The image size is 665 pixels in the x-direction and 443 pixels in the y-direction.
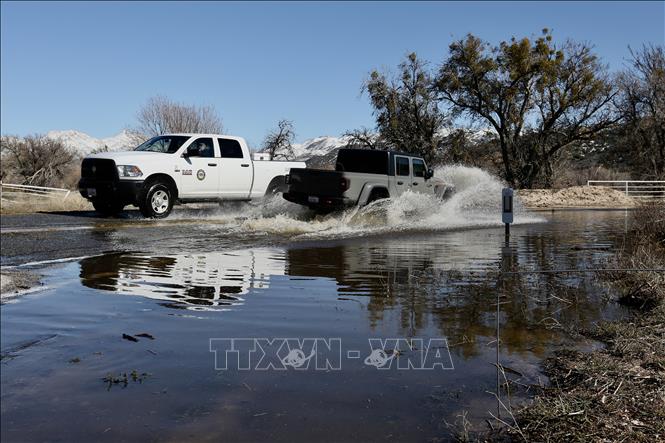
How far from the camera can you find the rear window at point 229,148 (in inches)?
650

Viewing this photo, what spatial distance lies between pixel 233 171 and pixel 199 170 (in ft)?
3.51

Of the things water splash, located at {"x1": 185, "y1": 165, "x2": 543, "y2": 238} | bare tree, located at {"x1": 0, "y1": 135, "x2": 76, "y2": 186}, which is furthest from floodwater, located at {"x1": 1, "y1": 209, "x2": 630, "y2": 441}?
bare tree, located at {"x1": 0, "y1": 135, "x2": 76, "y2": 186}

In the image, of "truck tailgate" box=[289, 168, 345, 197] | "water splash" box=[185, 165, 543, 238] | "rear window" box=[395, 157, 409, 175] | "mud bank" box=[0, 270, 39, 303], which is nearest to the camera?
"mud bank" box=[0, 270, 39, 303]

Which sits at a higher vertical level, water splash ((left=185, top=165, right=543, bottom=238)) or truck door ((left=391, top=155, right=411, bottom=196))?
truck door ((left=391, top=155, right=411, bottom=196))

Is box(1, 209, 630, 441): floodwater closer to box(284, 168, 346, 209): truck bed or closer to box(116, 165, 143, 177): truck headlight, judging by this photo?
box(284, 168, 346, 209): truck bed

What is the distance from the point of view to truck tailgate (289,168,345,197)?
1419 cm

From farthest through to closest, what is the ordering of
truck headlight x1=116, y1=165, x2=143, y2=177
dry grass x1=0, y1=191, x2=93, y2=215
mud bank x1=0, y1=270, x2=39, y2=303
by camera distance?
dry grass x1=0, y1=191, x2=93, y2=215 < truck headlight x1=116, y1=165, x2=143, y2=177 < mud bank x1=0, y1=270, x2=39, y2=303

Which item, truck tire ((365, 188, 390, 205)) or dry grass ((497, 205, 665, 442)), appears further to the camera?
truck tire ((365, 188, 390, 205))

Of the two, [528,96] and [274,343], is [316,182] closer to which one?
[274,343]

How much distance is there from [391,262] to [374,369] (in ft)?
16.2

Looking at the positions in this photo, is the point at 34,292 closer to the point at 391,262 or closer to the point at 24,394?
the point at 24,394

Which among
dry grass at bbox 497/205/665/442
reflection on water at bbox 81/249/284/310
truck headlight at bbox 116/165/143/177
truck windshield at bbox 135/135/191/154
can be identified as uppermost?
truck windshield at bbox 135/135/191/154

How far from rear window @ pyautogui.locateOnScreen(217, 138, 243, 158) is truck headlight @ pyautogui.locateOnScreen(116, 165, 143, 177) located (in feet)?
8.47

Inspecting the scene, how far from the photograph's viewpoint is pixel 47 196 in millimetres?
23562
